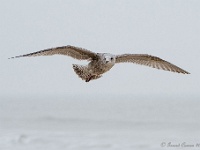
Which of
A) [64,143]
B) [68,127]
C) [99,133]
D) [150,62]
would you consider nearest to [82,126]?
[68,127]

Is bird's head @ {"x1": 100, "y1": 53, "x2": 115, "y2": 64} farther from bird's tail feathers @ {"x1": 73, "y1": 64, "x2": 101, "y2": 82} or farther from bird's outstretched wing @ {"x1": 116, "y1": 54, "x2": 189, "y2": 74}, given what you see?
bird's outstretched wing @ {"x1": 116, "y1": 54, "x2": 189, "y2": 74}

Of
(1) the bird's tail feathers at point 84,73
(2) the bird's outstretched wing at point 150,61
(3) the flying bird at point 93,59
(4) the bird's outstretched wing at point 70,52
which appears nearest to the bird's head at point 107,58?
(3) the flying bird at point 93,59

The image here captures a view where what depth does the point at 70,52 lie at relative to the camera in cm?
1111

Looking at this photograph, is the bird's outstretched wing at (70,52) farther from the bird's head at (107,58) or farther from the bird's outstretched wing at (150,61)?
the bird's outstretched wing at (150,61)

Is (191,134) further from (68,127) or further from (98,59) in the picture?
(98,59)

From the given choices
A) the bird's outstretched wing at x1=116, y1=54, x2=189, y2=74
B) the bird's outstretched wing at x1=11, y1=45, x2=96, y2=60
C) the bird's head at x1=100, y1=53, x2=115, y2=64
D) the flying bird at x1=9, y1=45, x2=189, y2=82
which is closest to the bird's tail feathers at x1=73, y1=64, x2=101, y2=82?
the flying bird at x1=9, y1=45, x2=189, y2=82

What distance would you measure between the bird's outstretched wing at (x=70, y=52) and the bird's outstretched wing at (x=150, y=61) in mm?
682

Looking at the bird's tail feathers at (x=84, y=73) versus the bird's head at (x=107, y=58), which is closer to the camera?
the bird's head at (x=107, y=58)

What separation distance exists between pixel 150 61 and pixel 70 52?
5.94 feet

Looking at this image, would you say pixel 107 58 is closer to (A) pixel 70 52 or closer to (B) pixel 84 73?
(B) pixel 84 73

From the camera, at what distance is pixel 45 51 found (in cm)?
1047

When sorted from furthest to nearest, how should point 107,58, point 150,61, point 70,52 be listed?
point 150,61 → point 70,52 → point 107,58

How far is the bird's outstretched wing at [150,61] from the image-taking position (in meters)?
11.6

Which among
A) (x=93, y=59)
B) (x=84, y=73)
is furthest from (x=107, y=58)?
(x=84, y=73)
